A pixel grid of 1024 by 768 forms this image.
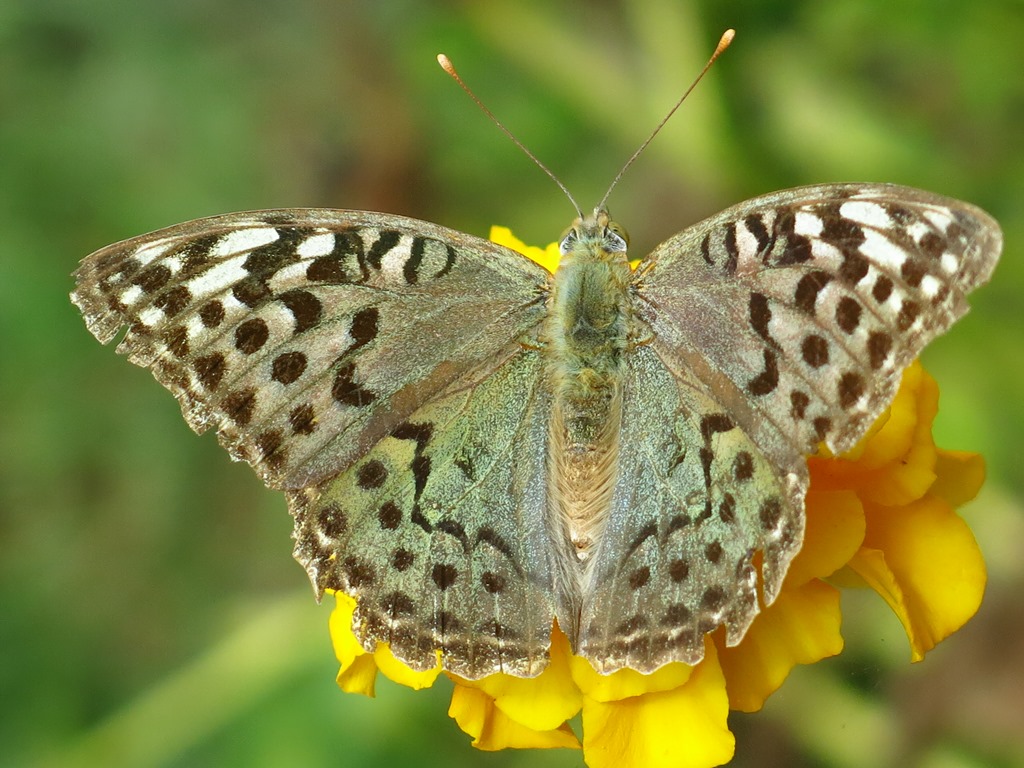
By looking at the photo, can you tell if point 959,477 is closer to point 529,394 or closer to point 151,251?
point 529,394

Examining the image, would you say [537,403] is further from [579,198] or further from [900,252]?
[579,198]

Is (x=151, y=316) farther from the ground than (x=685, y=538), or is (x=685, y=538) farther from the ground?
(x=685, y=538)

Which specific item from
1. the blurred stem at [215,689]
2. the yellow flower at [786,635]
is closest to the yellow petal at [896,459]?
the yellow flower at [786,635]

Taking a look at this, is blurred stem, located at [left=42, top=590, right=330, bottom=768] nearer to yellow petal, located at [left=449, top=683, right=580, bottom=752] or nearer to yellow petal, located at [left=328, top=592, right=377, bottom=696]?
yellow petal, located at [left=328, top=592, right=377, bottom=696]

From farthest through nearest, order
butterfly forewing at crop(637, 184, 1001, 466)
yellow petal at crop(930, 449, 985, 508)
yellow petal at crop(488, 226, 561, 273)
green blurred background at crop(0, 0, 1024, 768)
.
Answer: green blurred background at crop(0, 0, 1024, 768), yellow petal at crop(488, 226, 561, 273), yellow petal at crop(930, 449, 985, 508), butterfly forewing at crop(637, 184, 1001, 466)

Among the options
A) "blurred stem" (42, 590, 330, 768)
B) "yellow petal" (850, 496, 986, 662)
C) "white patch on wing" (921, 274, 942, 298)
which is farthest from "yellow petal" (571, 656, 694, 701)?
"blurred stem" (42, 590, 330, 768)

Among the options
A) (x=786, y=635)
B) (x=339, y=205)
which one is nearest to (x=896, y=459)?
(x=786, y=635)
